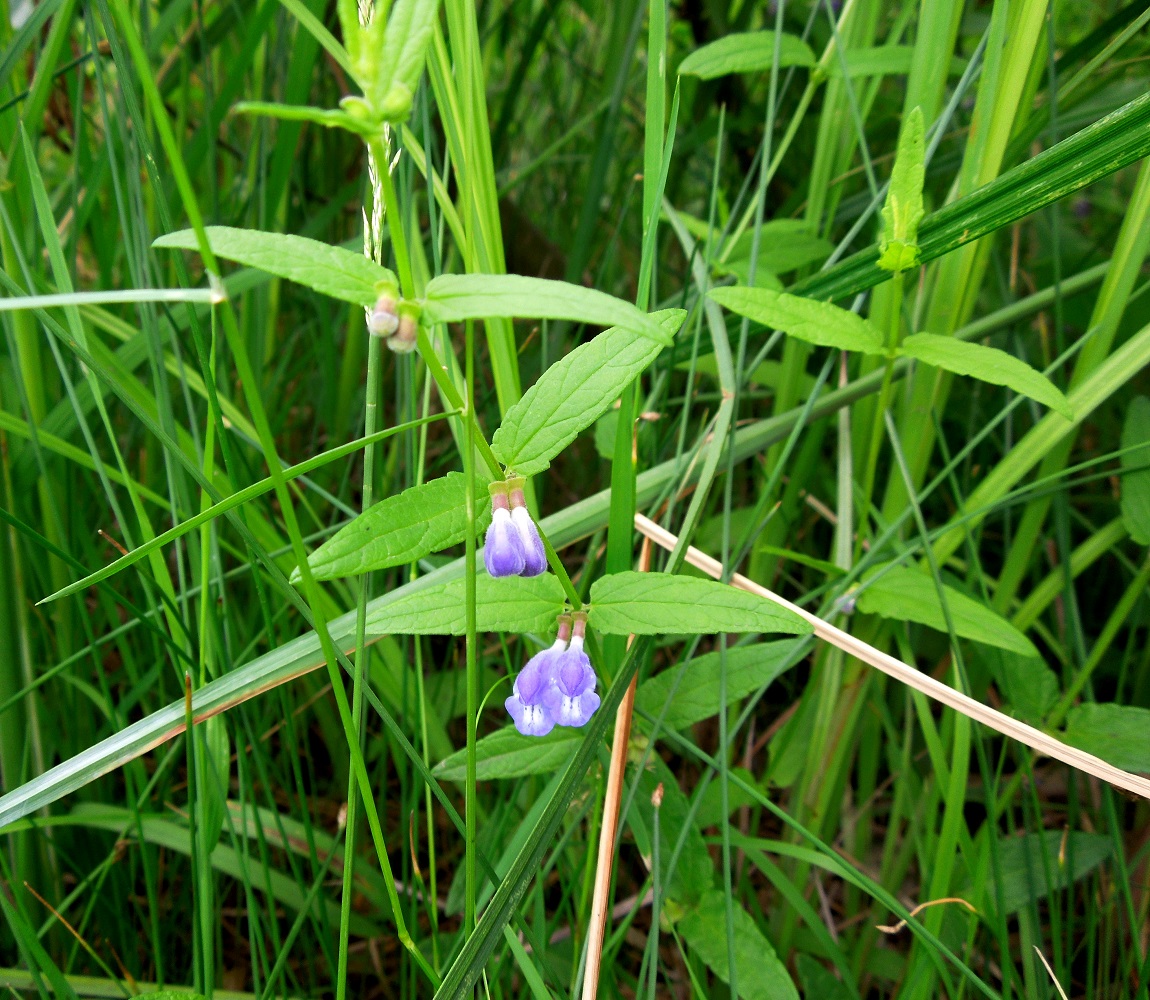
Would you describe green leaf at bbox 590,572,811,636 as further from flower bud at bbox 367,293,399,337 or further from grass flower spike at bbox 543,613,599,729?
flower bud at bbox 367,293,399,337

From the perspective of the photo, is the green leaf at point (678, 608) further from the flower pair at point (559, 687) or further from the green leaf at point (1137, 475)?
the green leaf at point (1137, 475)

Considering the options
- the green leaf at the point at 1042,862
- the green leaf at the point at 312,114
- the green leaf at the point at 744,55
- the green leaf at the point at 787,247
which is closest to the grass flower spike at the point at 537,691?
the green leaf at the point at 312,114

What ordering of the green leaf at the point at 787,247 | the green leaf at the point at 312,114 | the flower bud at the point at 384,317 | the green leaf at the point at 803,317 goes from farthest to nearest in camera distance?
the green leaf at the point at 787,247 → the green leaf at the point at 803,317 → the flower bud at the point at 384,317 → the green leaf at the point at 312,114

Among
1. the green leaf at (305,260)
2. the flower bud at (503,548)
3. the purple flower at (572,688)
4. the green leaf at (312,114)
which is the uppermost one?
the green leaf at (312,114)

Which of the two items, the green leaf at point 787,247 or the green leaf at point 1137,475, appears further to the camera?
the green leaf at point 787,247

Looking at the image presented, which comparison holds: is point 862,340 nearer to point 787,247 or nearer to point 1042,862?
point 787,247

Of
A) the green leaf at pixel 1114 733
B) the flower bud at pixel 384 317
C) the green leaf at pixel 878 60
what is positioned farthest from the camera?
the green leaf at pixel 878 60

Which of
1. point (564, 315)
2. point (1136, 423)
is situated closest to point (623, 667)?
point (564, 315)
